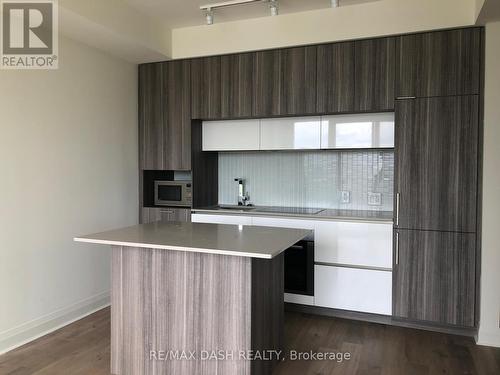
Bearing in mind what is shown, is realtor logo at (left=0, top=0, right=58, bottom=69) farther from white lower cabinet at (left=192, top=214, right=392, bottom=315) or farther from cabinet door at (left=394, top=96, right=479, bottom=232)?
cabinet door at (left=394, top=96, right=479, bottom=232)

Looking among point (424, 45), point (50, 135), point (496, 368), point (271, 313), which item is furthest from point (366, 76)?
point (50, 135)

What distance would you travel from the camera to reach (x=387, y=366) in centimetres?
262

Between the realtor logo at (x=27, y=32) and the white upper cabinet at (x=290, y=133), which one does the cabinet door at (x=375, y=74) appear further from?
the realtor logo at (x=27, y=32)

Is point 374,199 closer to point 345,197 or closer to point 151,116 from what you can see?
point 345,197

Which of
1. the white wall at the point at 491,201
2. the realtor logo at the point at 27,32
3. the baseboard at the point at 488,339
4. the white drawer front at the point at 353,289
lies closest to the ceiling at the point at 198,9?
the realtor logo at the point at 27,32

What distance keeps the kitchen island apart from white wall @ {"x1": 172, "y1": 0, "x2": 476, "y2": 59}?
76.4 inches

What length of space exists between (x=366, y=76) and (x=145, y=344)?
2696mm

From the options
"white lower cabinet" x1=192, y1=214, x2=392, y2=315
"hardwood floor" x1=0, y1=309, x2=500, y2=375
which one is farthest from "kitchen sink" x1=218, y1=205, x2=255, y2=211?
"hardwood floor" x1=0, y1=309, x2=500, y2=375

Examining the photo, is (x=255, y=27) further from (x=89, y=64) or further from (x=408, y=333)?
(x=408, y=333)

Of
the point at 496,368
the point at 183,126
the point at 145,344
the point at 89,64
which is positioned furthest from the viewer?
the point at 183,126

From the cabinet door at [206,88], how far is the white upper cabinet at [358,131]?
3.55ft

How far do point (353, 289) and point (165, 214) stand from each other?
2048 mm

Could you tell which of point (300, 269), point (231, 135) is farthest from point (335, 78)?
point (300, 269)

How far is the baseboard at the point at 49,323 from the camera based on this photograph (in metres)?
2.84
